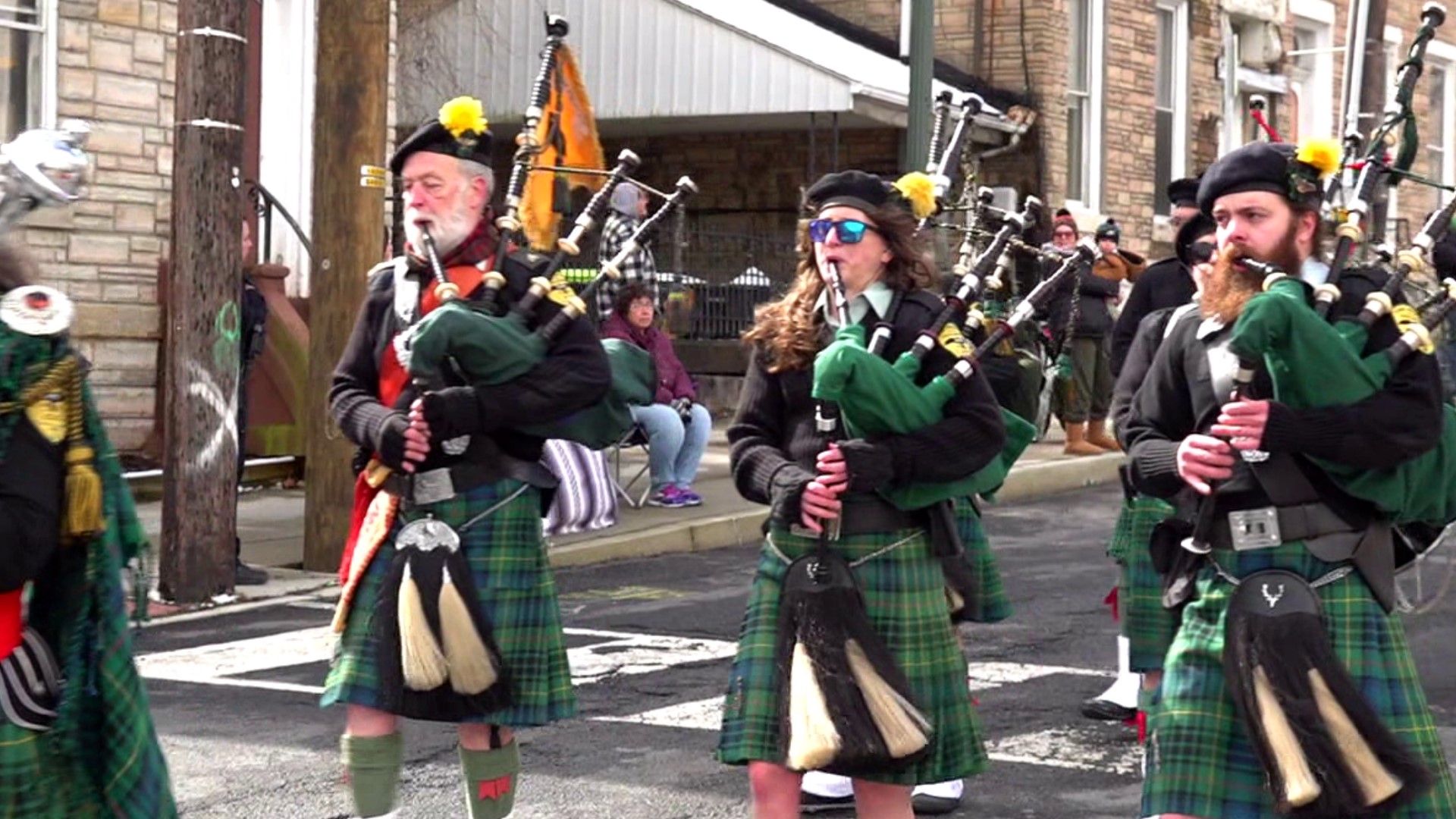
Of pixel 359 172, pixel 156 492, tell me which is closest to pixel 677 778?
pixel 359 172

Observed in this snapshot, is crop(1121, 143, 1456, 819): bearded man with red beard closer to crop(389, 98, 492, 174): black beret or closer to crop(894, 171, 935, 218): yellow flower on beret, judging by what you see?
crop(894, 171, 935, 218): yellow flower on beret

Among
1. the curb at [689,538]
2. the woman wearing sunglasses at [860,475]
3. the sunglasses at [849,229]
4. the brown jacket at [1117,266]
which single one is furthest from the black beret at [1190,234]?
the brown jacket at [1117,266]

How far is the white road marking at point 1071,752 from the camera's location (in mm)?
7043

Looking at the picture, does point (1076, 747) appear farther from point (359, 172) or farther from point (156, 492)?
point (156, 492)

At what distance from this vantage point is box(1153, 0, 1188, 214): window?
24.1 meters

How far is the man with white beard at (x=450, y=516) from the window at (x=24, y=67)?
8733 millimetres

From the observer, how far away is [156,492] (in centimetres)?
1384

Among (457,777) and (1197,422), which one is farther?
(457,777)

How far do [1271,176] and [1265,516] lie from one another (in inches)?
26.1

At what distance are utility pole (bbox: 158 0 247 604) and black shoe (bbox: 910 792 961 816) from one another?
4756 mm

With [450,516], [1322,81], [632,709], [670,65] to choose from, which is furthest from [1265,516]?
[1322,81]

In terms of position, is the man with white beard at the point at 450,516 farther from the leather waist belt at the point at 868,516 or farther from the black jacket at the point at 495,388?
the leather waist belt at the point at 868,516

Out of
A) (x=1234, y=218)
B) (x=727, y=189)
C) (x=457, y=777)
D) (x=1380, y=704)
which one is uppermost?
(x=727, y=189)

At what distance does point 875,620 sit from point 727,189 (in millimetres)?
17184
